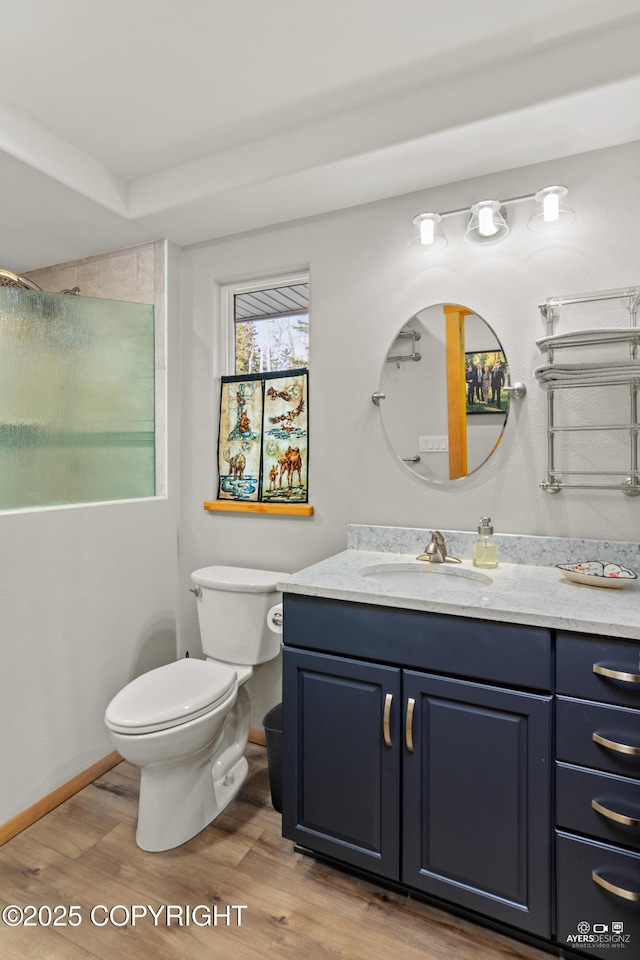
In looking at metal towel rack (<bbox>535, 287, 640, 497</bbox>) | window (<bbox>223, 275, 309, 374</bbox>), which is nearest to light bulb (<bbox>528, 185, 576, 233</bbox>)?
metal towel rack (<bbox>535, 287, 640, 497</bbox>)

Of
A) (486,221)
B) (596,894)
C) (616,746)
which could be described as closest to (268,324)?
(486,221)

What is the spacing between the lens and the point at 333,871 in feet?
5.32

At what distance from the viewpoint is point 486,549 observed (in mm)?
1821

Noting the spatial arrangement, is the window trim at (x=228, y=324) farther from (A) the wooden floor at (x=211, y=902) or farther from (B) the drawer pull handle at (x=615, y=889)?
(B) the drawer pull handle at (x=615, y=889)

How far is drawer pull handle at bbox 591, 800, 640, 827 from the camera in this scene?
1.21 m

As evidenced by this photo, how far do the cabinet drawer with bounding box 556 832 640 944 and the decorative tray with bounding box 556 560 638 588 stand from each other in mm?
657

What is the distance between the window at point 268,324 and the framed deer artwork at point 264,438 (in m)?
0.10

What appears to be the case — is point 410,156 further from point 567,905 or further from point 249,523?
point 567,905

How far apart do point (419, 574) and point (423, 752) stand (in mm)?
613

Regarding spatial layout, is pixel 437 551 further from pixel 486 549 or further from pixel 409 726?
pixel 409 726

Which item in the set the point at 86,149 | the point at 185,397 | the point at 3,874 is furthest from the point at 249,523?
the point at 86,149

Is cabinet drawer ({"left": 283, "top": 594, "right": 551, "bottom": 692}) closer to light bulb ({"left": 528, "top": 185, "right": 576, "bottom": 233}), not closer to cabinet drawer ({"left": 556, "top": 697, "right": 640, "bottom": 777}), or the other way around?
cabinet drawer ({"left": 556, "top": 697, "right": 640, "bottom": 777})

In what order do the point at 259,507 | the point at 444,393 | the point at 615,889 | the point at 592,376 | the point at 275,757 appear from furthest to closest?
the point at 259,507
the point at 444,393
the point at 275,757
the point at 592,376
the point at 615,889

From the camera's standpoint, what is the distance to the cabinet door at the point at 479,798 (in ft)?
4.31
